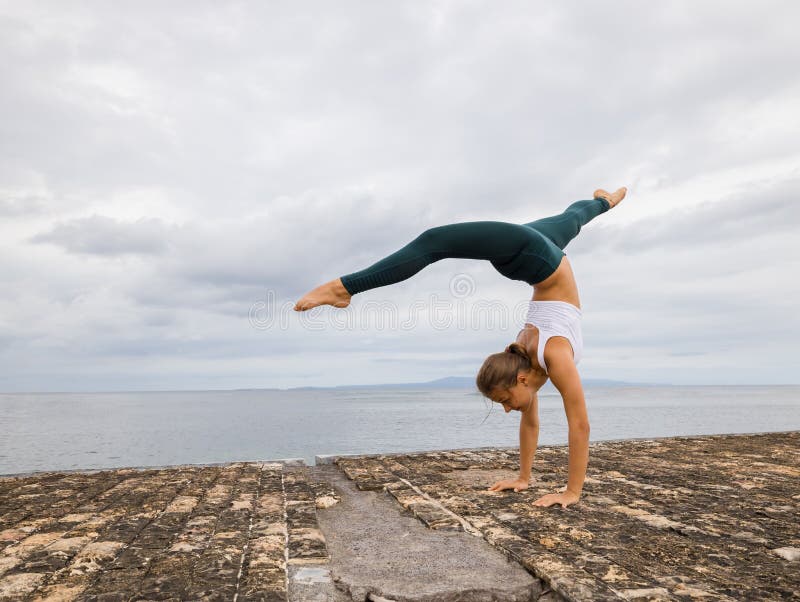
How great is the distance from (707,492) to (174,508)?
3.61m

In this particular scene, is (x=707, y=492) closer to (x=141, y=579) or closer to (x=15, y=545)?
(x=141, y=579)

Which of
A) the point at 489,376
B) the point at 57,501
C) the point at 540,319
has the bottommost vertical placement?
the point at 57,501

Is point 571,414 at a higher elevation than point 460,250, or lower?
lower

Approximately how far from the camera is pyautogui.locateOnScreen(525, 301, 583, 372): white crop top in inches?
154

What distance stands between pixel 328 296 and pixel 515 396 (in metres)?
1.41

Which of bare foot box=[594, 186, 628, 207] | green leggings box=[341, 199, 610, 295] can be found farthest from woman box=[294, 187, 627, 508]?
bare foot box=[594, 186, 628, 207]

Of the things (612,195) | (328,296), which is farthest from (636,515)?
(612,195)

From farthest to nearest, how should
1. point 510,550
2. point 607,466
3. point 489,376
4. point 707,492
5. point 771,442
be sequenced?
point 771,442, point 607,466, point 707,492, point 489,376, point 510,550

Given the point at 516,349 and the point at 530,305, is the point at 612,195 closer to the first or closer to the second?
the point at 530,305

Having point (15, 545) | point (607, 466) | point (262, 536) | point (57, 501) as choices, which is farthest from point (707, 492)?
point (57, 501)

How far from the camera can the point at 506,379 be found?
3.87 m

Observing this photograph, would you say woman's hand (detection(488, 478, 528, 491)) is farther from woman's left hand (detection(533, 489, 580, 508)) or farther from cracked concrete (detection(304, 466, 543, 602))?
cracked concrete (detection(304, 466, 543, 602))

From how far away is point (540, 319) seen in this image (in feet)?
13.2

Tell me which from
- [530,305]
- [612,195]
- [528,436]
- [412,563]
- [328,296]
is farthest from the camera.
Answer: [612,195]
